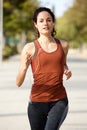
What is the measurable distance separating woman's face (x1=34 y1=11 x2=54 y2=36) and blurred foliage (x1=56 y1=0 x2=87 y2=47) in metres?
69.4

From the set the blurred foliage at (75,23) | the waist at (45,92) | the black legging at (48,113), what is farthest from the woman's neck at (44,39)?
the blurred foliage at (75,23)

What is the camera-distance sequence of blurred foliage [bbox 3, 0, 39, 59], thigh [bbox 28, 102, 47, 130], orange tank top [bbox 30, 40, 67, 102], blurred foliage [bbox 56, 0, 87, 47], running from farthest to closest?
blurred foliage [bbox 56, 0, 87, 47], blurred foliage [bbox 3, 0, 39, 59], thigh [bbox 28, 102, 47, 130], orange tank top [bbox 30, 40, 67, 102]

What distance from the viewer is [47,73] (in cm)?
446

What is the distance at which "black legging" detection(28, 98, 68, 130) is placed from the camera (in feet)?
14.9

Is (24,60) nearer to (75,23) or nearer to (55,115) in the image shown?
(55,115)

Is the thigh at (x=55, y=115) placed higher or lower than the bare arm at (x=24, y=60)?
lower

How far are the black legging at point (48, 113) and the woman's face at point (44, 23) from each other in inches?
23.8

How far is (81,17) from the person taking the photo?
7519 centimetres

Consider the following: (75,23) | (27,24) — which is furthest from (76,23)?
(27,24)

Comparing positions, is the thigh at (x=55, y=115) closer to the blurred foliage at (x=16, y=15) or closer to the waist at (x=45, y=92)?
the waist at (x=45, y=92)

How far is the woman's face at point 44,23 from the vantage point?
14.9ft

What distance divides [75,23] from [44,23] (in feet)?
259

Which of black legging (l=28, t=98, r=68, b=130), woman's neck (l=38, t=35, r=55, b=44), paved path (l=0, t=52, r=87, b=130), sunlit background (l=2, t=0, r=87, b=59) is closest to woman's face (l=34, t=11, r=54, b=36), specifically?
woman's neck (l=38, t=35, r=55, b=44)

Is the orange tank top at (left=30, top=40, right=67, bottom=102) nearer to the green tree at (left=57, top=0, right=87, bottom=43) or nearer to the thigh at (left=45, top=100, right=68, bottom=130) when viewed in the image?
the thigh at (left=45, top=100, right=68, bottom=130)
